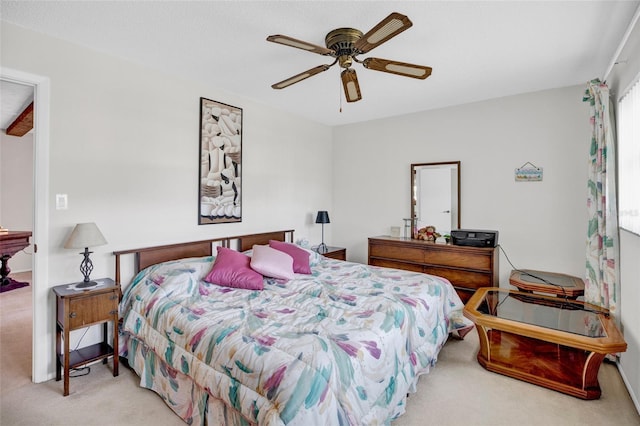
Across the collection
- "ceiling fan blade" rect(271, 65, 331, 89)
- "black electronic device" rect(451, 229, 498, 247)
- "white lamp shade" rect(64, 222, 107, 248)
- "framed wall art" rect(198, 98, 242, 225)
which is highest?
"ceiling fan blade" rect(271, 65, 331, 89)

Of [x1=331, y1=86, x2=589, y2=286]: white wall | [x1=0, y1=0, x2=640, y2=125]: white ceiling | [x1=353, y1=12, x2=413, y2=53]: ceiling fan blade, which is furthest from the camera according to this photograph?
[x1=331, y1=86, x2=589, y2=286]: white wall

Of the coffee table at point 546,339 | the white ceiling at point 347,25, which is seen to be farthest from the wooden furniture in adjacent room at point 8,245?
the coffee table at point 546,339

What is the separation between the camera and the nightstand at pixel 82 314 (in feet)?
7.22

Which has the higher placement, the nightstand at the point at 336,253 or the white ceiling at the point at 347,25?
the white ceiling at the point at 347,25

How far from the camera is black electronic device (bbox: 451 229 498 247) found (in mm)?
3603

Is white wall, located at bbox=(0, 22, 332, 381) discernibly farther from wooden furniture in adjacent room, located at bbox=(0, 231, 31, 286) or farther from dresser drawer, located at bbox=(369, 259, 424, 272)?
wooden furniture in adjacent room, located at bbox=(0, 231, 31, 286)

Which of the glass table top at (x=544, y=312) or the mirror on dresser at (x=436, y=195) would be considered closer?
the glass table top at (x=544, y=312)

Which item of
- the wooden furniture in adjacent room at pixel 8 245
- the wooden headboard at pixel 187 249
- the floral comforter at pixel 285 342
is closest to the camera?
the floral comforter at pixel 285 342

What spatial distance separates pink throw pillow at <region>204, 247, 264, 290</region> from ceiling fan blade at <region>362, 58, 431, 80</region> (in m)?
1.92

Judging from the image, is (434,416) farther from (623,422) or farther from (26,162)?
(26,162)

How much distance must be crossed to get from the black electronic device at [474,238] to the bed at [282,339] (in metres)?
1.01

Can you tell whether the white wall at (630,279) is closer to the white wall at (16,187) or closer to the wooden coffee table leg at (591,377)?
the wooden coffee table leg at (591,377)

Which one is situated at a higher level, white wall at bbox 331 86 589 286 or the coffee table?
white wall at bbox 331 86 589 286

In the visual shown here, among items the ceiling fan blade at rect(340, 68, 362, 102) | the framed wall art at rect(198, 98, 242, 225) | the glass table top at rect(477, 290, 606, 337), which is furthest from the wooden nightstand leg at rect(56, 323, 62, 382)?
the glass table top at rect(477, 290, 606, 337)
